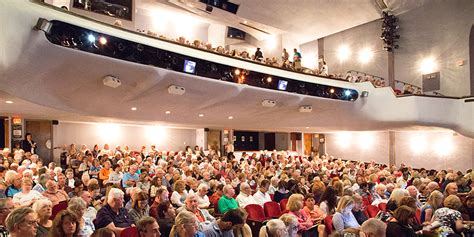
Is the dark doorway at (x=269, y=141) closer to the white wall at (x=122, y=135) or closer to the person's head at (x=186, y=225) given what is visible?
the white wall at (x=122, y=135)

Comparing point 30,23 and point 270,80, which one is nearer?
point 30,23

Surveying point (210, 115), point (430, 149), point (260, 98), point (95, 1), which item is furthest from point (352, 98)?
point (95, 1)

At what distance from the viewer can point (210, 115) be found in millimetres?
13453

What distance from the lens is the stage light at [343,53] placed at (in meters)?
19.8

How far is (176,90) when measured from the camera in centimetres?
943

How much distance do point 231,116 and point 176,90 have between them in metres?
4.71

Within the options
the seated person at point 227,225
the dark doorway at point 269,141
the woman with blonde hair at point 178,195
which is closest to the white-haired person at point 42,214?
the seated person at point 227,225

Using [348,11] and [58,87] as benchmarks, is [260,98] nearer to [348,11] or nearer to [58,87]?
[58,87]

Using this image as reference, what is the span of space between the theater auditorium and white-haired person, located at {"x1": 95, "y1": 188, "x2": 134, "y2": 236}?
0.01 meters

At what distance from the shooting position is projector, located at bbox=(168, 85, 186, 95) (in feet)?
30.7

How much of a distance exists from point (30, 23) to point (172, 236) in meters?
4.66

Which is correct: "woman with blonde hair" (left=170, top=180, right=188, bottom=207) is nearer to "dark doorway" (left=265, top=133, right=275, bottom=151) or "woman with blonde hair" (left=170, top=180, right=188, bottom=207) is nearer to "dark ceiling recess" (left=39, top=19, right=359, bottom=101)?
"dark ceiling recess" (left=39, top=19, right=359, bottom=101)

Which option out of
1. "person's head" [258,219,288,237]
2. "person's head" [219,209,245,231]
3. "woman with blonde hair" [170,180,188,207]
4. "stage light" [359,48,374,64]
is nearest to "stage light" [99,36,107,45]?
"woman with blonde hair" [170,180,188,207]

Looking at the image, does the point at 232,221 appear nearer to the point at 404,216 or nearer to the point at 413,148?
the point at 404,216
